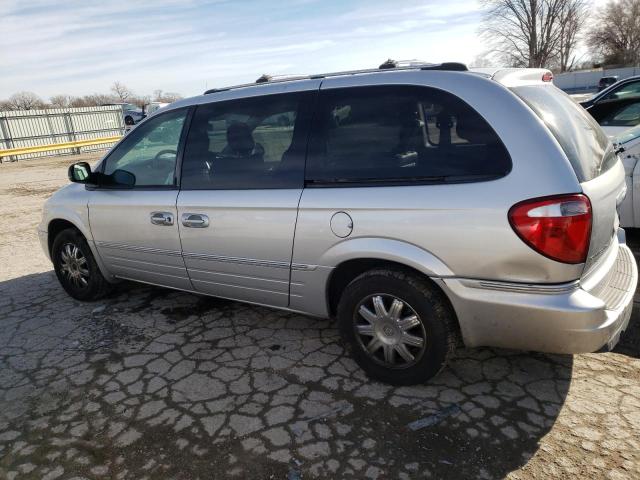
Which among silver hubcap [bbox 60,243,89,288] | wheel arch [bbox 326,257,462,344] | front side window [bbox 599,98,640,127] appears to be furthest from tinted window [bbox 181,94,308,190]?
front side window [bbox 599,98,640,127]

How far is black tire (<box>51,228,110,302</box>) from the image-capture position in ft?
14.7

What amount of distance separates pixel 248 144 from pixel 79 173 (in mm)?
1711

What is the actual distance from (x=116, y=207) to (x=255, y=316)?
1484mm

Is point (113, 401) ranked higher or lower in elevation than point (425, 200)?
lower

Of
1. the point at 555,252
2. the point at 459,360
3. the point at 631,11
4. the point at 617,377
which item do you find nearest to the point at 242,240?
the point at 459,360

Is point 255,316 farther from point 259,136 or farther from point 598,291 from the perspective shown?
point 598,291

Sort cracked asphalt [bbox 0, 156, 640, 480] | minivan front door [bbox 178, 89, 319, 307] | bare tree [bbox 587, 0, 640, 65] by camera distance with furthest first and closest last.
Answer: bare tree [bbox 587, 0, 640, 65]
minivan front door [bbox 178, 89, 319, 307]
cracked asphalt [bbox 0, 156, 640, 480]

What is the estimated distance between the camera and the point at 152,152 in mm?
3967

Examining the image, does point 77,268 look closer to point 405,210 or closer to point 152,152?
point 152,152

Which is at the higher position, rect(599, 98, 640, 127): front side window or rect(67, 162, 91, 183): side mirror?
rect(67, 162, 91, 183): side mirror

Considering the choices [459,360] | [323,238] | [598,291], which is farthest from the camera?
[459,360]

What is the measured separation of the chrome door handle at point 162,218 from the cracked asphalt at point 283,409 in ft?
3.01

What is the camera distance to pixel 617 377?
2895 millimetres

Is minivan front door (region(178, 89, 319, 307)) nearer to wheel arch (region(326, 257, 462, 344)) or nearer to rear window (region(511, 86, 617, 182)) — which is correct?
wheel arch (region(326, 257, 462, 344))
